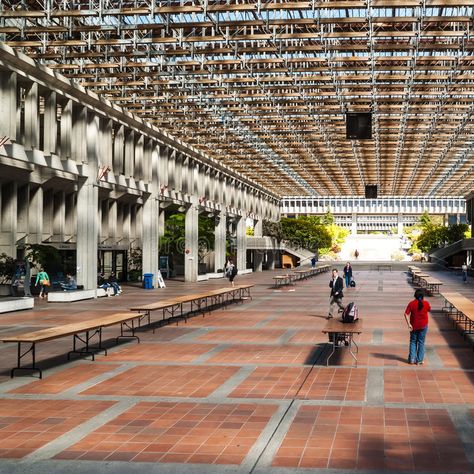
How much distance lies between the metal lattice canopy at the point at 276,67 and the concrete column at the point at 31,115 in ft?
4.67

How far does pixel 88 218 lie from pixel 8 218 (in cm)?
482

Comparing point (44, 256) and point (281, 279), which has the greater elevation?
point (44, 256)

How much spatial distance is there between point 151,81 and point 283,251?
2373 inches

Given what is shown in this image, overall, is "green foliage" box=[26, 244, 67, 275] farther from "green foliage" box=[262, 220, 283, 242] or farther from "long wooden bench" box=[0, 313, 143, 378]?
"green foliage" box=[262, 220, 283, 242]

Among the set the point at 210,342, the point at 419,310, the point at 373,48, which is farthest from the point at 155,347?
the point at 373,48

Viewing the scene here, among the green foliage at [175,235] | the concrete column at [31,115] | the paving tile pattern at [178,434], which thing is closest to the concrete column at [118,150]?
the concrete column at [31,115]

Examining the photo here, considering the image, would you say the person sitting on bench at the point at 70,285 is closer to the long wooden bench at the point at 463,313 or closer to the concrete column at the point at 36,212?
the concrete column at the point at 36,212

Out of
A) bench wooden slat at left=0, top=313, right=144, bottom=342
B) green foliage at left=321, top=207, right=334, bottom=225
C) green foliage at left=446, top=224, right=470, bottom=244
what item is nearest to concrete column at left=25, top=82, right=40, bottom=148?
bench wooden slat at left=0, top=313, right=144, bottom=342

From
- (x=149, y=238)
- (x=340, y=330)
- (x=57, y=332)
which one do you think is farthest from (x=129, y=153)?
(x=340, y=330)

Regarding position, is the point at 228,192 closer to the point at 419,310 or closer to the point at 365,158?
the point at 365,158

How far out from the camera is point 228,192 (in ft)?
216

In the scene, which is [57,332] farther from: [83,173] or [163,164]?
[163,164]

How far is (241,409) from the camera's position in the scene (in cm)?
955

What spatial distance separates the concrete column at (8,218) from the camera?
3438 centimetres
